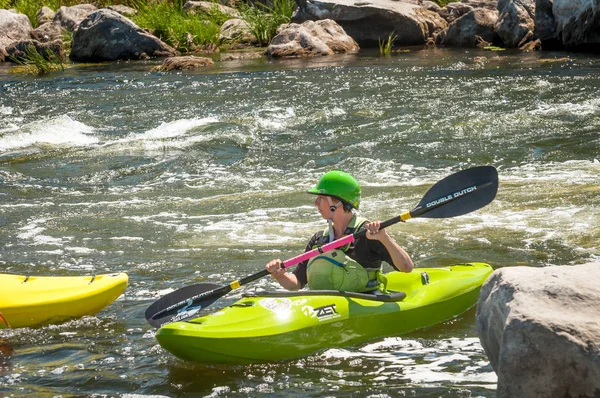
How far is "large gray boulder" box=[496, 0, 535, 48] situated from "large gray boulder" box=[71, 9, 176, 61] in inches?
252

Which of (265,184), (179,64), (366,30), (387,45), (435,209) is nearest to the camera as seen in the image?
(435,209)

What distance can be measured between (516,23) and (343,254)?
37.7 feet

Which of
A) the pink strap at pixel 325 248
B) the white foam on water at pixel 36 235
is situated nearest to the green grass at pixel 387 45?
the white foam on water at pixel 36 235

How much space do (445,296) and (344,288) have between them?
58 centimetres

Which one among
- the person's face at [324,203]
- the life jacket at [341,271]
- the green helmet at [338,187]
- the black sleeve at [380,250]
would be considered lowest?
the life jacket at [341,271]

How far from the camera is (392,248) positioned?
13.8 ft

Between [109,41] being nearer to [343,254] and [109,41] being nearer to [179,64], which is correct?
Answer: [179,64]

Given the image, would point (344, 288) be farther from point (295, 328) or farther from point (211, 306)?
point (211, 306)

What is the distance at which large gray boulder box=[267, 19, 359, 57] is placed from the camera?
15398 millimetres

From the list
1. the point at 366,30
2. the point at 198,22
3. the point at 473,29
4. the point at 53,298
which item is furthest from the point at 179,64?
the point at 53,298

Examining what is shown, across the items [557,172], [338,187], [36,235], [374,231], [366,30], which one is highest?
[366,30]

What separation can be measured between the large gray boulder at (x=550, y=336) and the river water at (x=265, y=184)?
757 mm

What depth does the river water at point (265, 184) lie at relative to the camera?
13.2ft

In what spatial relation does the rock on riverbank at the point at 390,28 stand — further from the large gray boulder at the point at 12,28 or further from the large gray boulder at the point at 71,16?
the large gray boulder at the point at 71,16
